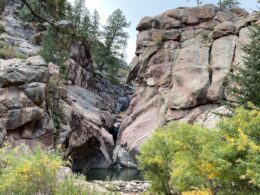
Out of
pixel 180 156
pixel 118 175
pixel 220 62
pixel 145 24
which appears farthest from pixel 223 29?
pixel 180 156

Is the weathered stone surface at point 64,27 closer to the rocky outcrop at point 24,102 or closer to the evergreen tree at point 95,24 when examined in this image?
the rocky outcrop at point 24,102

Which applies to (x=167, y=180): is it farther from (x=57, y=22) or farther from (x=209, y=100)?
(x=209, y=100)

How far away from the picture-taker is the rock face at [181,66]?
99.9 feet

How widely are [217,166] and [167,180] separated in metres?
6.15

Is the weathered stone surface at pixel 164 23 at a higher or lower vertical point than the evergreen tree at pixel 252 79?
higher

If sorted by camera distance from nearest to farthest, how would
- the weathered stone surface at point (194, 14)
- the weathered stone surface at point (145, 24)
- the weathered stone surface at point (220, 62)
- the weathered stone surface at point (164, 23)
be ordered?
the weathered stone surface at point (220, 62)
the weathered stone surface at point (194, 14)
the weathered stone surface at point (164, 23)
the weathered stone surface at point (145, 24)

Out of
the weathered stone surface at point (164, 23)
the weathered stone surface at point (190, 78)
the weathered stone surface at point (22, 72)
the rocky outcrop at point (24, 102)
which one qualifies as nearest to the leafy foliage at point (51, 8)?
the rocky outcrop at point (24, 102)

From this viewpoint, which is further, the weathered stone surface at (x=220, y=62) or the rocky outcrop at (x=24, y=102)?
the weathered stone surface at (x=220, y=62)

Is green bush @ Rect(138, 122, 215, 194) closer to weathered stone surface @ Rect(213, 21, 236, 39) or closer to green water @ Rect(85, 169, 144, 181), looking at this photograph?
green water @ Rect(85, 169, 144, 181)

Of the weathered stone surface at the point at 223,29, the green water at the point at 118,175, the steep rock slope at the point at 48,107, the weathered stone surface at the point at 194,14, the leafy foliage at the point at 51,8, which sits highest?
the weathered stone surface at the point at 194,14

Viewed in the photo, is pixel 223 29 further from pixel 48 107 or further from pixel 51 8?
pixel 51 8

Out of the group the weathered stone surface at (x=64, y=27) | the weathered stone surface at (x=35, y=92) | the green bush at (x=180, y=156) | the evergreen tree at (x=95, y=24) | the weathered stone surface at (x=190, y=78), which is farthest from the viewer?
the evergreen tree at (x=95, y=24)

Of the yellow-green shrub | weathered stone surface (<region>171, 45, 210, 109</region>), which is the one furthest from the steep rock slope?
weathered stone surface (<region>171, 45, 210, 109</region>)

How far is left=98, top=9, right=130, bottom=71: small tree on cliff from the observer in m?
53.8
